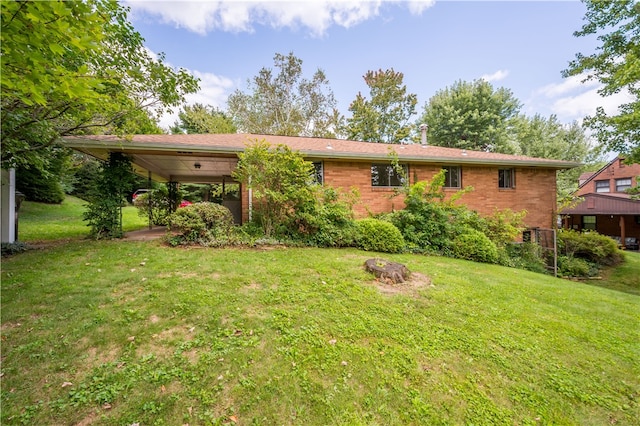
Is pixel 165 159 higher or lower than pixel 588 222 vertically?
higher

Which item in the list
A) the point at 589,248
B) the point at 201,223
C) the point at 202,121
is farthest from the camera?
the point at 202,121

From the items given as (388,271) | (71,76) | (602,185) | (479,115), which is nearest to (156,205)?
(71,76)

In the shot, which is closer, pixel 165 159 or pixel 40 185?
pixel 165 159

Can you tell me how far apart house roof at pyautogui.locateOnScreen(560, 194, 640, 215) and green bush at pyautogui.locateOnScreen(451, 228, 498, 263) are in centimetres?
1346

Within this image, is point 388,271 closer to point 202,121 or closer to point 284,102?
point 284,102

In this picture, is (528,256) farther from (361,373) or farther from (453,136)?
(453,136)

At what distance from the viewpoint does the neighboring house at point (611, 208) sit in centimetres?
1678

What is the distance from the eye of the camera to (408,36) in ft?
34.1

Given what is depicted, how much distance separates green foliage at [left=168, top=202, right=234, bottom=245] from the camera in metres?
6.47

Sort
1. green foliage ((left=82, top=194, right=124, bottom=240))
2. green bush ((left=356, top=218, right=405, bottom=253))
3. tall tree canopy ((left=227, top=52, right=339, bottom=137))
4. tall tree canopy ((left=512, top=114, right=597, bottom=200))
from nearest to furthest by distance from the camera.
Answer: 1. green foliage ((left=82, top=194, right=124, bottom=240))
2. green bush ((left=356, top=218, right=405, bottom=253))
3. tall tree canopy ((left=227, top=52, right=339, bottom=137))
4. tall tree canopy ((left=512, top=114, right=597, bottom=200))

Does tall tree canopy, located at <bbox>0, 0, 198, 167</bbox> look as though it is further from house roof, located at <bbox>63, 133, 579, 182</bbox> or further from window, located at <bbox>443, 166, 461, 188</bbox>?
window, located at <bbox>443, 166, 461, 188</bbox>

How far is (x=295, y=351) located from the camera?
2645 mm

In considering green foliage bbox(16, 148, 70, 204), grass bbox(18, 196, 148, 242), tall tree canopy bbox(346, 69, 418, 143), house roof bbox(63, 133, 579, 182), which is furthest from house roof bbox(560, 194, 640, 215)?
green foliage bbox(16, 148, 70, 204)

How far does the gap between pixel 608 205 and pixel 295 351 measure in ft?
81.4
